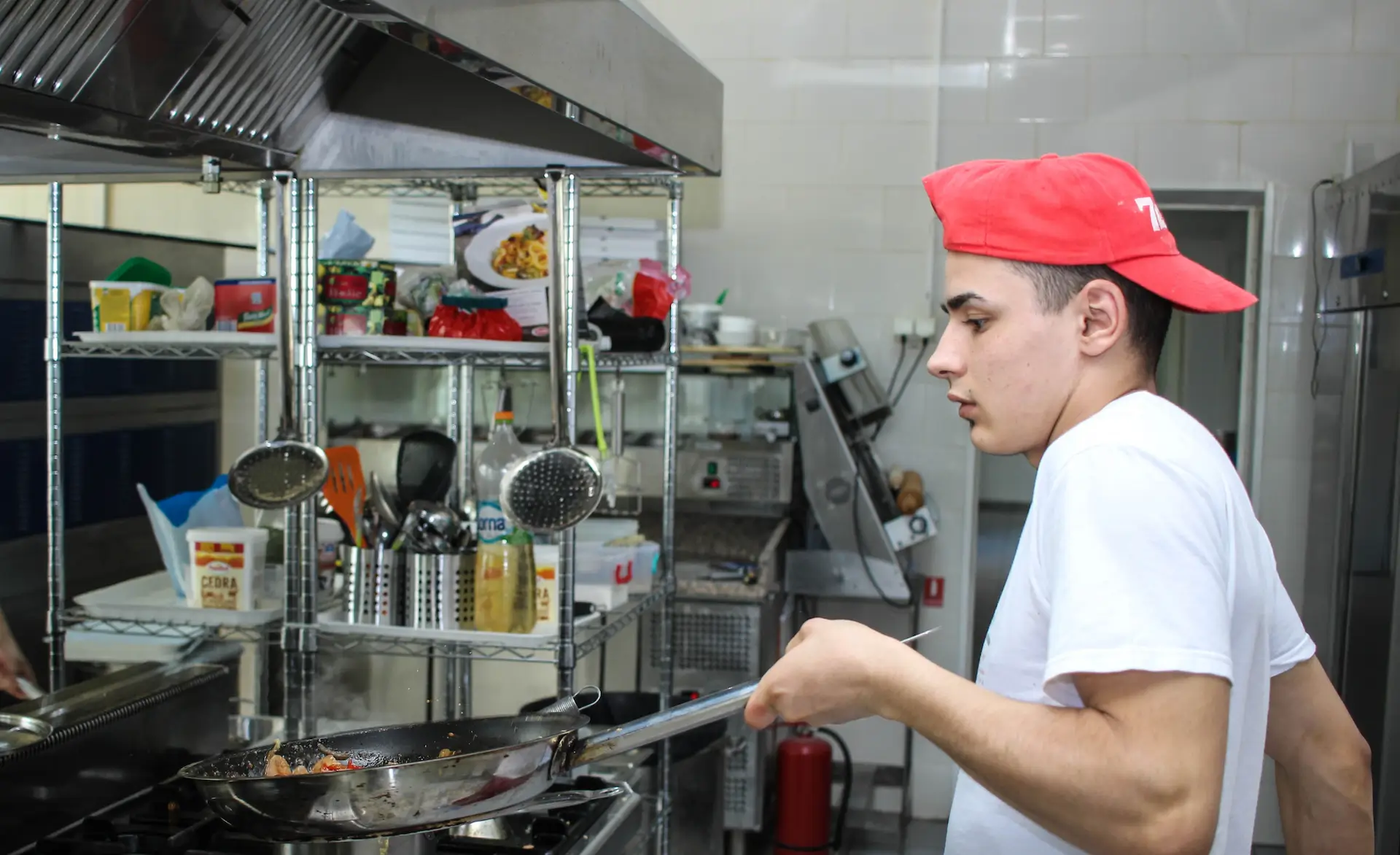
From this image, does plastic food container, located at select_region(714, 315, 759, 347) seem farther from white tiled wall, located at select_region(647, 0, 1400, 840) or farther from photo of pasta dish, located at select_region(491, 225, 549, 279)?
photo of pasta dish, located at select_region(491, 225, 549, 279)

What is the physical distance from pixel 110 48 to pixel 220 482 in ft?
3.99

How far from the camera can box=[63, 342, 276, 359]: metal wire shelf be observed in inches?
84.4

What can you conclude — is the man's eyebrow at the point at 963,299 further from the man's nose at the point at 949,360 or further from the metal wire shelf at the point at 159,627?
the metal wire shelf at the point at 159,627

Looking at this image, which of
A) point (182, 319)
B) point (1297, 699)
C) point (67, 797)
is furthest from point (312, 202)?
point (1297, 699)

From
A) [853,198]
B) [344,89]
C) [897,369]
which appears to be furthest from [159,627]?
[853,198]

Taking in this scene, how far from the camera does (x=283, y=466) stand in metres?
1.98

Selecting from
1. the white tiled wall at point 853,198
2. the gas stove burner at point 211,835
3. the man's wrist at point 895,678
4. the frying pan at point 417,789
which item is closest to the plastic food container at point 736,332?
the white tiled wall at point 853,198

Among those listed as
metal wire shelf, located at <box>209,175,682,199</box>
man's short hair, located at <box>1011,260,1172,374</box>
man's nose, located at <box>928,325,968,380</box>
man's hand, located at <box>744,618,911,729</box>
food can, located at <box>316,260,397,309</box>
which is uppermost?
metal wire shelf, located at <box>209,175,682,199</box>

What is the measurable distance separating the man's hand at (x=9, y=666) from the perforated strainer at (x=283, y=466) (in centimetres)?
39

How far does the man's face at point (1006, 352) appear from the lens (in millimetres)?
1025

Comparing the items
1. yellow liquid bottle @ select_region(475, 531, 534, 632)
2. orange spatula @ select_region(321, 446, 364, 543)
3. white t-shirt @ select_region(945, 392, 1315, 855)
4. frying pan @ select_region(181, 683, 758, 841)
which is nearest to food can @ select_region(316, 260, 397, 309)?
orange spatula @ select_region(321, 446, 364, 543)

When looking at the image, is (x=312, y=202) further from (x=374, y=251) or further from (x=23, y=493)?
(x=374, y=251)

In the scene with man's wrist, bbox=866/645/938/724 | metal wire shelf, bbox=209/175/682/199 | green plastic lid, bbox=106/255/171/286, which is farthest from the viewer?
metal wire shelf, bbox=209/175/682/199

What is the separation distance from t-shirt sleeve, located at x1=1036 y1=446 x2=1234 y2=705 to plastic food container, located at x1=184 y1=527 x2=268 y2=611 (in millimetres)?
1627
